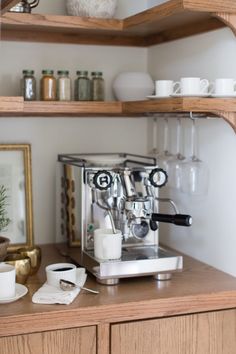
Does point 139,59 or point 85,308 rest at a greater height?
point 139,59

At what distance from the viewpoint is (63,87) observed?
6.93 feet

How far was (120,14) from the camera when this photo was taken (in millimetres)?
2307

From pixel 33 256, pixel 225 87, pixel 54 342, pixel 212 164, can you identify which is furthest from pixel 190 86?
pixel 54 342

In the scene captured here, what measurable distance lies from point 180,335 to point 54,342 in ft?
1.22

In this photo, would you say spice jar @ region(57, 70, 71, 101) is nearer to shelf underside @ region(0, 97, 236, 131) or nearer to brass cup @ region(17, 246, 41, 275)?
shelf underside @ region(0, 97, 236, 131)

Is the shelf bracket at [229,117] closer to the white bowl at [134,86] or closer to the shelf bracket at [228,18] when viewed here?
the shelf bracket at [228,18]

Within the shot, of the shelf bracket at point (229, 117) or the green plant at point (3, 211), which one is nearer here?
the shelf bracket at point (229, 117)

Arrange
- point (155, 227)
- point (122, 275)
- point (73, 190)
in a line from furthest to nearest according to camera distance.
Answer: point (73, 190)
point (155, 227)
point (122, 275)

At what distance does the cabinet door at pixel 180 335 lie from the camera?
164cm

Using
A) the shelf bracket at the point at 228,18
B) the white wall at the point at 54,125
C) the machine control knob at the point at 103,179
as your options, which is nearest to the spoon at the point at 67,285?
the machine control knob at the point at 103,179

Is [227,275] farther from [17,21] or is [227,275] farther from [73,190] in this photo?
[17,21]

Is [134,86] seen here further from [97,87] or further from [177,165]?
[177,165]

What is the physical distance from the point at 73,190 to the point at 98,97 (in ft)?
1.20

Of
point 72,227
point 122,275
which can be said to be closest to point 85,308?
point 122,275
